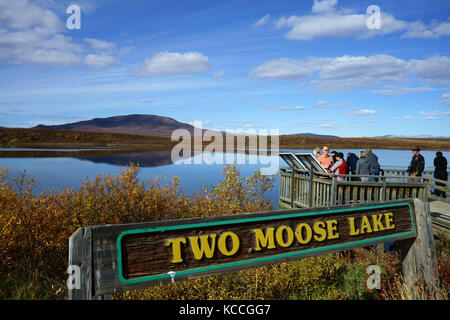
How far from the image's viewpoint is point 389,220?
4.79 metres

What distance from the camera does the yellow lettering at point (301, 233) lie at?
4137 millimetres

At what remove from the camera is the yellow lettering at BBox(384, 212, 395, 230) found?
477cm

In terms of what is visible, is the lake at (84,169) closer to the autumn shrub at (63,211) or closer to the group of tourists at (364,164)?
the autumn shrub at (63,211)

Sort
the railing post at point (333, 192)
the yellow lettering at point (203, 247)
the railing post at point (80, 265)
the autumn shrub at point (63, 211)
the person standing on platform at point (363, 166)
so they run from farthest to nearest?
the person standing on platform at point (363, 166) < the autumn shrub at point (63, 211) < the railing post at point (333, 192) < the yellow lettering at point (203, 247) < the railing post at point (80, 265)

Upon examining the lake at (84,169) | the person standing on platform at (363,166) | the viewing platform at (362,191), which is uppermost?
the person standing on platform at (363,166)

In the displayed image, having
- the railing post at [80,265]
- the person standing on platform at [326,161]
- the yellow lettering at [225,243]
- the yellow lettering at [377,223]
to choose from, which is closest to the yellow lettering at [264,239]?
the yellow lettering at [225,243]

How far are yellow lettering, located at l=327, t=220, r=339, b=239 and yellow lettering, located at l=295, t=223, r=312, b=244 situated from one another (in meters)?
0.32

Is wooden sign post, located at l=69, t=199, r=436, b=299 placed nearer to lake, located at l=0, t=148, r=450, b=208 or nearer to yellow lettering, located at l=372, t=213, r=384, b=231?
yellow lettering, located at l=372, t=213, r=384, b=231

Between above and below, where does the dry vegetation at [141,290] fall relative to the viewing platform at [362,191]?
below

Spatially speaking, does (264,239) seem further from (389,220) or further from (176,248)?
(389,220)

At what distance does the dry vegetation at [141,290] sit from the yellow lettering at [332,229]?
1369 millimetres

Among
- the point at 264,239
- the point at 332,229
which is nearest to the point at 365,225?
the point at 332,229
